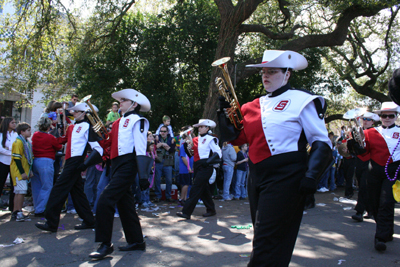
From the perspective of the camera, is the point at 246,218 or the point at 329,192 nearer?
the point at 246,218

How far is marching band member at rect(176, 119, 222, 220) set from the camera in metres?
7.62

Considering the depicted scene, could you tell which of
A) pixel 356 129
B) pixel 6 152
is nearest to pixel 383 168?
pixel 356 129

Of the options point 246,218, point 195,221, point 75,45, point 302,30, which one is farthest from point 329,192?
point 75,45

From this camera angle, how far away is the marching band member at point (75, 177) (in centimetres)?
593

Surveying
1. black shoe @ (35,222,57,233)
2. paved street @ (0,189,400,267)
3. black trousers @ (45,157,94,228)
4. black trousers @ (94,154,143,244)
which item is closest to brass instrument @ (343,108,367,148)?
paved street @ (0,189,400,267)

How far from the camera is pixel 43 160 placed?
7469 millimetres

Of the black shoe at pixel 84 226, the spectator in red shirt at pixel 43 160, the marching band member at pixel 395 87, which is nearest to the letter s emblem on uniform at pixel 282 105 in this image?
the marching band member at pixel 395 87

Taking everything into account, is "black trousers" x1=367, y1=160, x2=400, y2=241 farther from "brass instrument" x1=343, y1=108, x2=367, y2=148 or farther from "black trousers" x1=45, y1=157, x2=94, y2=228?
"black trousers" x1=45, y1=157, x2=94, y2=228

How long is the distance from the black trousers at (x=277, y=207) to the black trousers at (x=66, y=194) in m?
3.97

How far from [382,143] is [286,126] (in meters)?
3.50

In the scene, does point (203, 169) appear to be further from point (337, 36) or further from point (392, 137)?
point (337, 36)

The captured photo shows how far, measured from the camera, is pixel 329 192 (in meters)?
13.3

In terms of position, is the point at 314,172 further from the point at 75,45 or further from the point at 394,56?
the point at 394,56

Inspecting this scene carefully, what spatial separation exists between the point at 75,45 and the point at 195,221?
9339 millimetres
